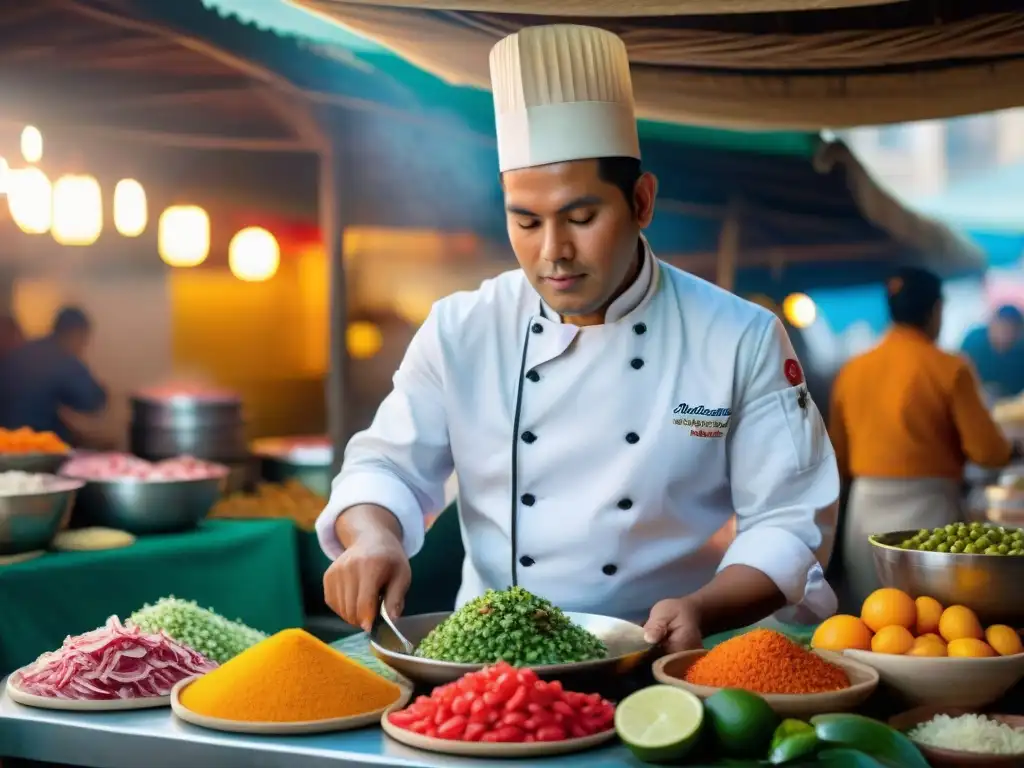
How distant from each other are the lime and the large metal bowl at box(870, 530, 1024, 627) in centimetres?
54

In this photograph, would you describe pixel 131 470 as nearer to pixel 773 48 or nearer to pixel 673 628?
pixel 773 48

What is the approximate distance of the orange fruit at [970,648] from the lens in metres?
1.70

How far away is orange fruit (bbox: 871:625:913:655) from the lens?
5.68 feet

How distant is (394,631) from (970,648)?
0.79 m

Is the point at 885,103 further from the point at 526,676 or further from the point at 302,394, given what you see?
the point at 302,394

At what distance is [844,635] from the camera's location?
180 cm

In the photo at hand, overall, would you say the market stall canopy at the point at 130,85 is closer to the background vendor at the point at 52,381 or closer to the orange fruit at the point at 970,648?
the background vendor at the point at 52,381

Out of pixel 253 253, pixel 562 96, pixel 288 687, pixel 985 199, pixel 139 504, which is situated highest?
pixel 985 199

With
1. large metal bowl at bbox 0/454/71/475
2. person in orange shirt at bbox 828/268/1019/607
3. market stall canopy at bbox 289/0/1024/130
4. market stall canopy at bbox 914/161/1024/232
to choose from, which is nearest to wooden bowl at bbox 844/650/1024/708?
market stall canopy at bbox 289/0/1024/130

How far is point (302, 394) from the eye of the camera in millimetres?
6090

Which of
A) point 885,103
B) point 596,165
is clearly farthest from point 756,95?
point 596,165

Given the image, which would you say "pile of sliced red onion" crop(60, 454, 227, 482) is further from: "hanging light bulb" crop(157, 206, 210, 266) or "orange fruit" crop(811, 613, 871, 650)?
"orange fruit" crop(811, 613, 871, 650)

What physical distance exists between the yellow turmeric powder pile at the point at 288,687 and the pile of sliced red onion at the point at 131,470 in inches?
91.6

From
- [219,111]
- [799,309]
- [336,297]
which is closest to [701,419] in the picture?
[336,297]
